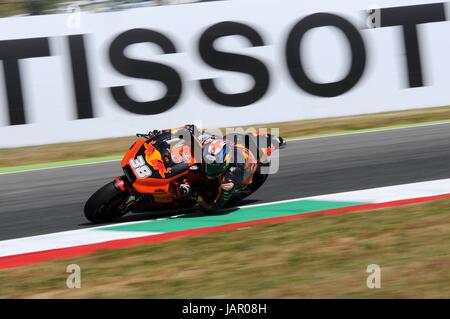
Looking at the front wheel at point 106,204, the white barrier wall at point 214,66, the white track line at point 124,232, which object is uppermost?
the white barrier wall at point 214,66

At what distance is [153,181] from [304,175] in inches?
121

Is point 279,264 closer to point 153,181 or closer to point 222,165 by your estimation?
point 222,165

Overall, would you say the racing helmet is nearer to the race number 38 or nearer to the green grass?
the race number 38

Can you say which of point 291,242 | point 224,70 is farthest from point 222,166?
point 224,70

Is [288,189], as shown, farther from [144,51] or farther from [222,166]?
[144,51]

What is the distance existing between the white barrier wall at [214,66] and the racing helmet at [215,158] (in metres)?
5.80

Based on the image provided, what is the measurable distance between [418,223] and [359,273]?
1.68 meters

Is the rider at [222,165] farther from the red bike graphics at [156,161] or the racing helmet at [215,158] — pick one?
the red bike graphics at [156,161]

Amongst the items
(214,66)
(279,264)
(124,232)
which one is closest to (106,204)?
(124,232)

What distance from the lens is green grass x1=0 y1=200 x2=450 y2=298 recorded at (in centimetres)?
605

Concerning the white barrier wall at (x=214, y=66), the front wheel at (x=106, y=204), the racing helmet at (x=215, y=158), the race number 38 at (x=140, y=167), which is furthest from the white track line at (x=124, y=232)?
the white barrier wall at (x=214, y=66)

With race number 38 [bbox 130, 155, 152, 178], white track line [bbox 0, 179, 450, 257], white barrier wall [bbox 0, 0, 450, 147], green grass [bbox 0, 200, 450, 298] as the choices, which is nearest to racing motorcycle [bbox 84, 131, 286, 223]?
race number 38 [bbox 130, 155, 152, 178]

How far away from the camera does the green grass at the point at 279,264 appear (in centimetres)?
605

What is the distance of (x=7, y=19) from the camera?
14062 millimetres
